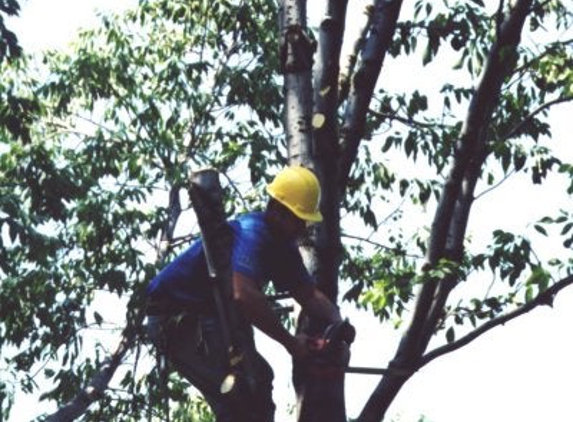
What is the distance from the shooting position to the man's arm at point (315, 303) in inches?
140

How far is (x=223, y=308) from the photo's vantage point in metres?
3.01

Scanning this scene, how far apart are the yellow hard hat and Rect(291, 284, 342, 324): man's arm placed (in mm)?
278

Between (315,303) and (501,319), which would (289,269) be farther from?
(501,319)

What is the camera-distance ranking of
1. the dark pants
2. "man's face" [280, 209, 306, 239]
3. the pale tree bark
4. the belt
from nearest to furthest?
1. the dark pants
2. "man's face" [280, 209, 306, 239]
3. the belt
4. the pale tree bark

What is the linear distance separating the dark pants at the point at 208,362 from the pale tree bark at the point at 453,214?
66cm

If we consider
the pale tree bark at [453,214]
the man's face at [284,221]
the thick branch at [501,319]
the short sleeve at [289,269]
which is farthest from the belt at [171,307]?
the thick branch at [501,319]

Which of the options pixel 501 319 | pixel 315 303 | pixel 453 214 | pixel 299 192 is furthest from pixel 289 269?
pixel 453 214

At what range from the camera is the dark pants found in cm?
325

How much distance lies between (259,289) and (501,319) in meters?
1.15

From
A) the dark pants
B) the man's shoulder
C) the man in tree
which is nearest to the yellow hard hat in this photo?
the man in tree

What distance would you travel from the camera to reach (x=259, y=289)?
Answer: 3.22 metres

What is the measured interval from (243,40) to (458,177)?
6986mm

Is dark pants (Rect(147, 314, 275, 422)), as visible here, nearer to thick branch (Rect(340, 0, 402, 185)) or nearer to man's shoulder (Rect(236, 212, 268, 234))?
man's shoulder (Rect(236, 212, 268, 234))

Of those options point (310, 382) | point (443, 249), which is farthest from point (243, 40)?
point (310, 382)
